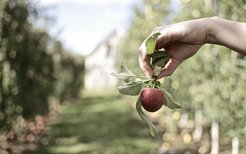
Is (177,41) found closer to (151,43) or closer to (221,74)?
(151,43)

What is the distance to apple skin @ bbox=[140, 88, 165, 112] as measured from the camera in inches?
52.6

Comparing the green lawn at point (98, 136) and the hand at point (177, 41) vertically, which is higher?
the hand at point (177, 41)

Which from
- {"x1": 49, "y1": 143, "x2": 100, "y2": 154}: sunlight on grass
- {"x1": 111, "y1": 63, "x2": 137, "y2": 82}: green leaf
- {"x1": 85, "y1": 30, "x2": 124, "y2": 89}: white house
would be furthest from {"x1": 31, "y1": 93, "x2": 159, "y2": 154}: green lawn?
{"x1": 85, "y1": 30, "x2": 124, "y2": 89}: white house

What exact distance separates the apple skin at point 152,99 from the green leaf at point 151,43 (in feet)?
0.35

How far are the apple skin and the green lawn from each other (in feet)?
28.0

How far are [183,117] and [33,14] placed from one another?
446 cm

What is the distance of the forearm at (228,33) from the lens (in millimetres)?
1274

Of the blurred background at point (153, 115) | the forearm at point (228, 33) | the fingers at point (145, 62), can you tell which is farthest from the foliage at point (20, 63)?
the forearm at point (228, 33)

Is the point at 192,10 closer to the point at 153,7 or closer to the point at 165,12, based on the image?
the point at 165,12

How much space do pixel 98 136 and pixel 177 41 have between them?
37.8 feet

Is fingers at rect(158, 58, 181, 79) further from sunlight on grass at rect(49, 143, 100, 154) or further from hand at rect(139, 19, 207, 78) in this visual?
sunlight on grass at rect(49, 143, 100, 154)

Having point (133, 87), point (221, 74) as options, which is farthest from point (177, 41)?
point (221, 74)

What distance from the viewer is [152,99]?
133cm

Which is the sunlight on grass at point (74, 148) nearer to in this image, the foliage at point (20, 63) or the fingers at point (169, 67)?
the foliage at point (20, 63)
